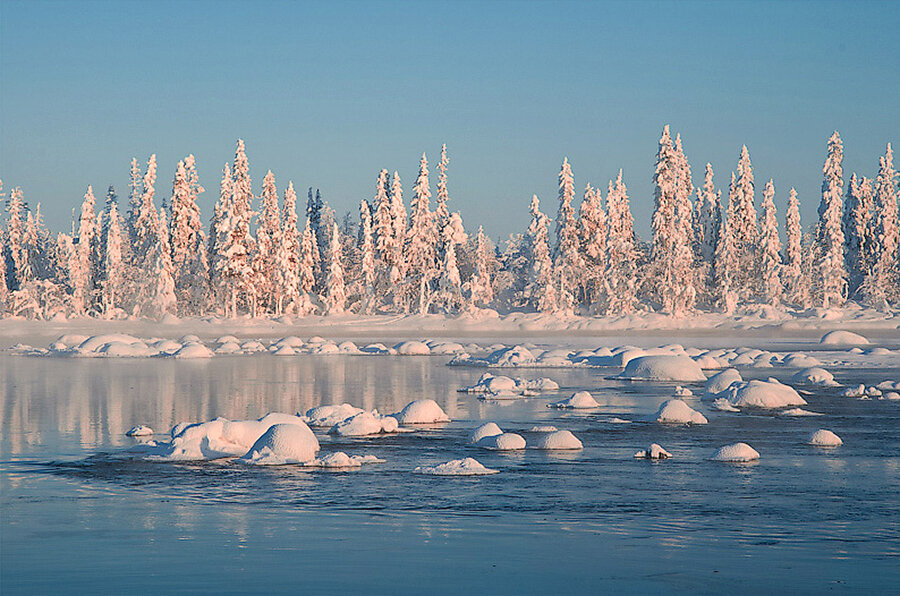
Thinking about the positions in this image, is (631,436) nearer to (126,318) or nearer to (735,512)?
(735,512)

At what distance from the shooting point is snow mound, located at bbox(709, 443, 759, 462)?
1800 centimetres

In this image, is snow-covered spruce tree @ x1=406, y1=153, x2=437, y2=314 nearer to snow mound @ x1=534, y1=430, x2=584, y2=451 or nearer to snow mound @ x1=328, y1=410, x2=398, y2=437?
snow mound @ x1=328, y1=410, x2=398, y2=437

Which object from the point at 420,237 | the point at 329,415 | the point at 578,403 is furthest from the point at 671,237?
the point at 329,415

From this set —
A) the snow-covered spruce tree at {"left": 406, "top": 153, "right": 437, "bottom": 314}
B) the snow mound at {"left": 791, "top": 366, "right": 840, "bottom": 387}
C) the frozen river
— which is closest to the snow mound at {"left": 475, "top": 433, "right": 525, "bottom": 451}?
the frozen river

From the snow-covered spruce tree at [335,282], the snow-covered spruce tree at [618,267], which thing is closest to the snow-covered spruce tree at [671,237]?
the snow-covered spruce tree at [618,267]

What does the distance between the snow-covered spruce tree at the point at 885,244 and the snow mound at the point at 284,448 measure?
73.4 metres

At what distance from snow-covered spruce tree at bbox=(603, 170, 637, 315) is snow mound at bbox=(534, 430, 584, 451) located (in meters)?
66.9

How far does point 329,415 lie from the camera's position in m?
23.0

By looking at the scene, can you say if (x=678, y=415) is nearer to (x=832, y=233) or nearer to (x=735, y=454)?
(x=735, y=454)

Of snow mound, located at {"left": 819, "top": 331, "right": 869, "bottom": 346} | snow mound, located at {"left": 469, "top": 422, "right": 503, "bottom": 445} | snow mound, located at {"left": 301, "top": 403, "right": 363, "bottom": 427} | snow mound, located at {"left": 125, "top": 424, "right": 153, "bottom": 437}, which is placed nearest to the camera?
snow mound, located at {"left": 469, "top": 422, "right": 503, "bottom": 445}

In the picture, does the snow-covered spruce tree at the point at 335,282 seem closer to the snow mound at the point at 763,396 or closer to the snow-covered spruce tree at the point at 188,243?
the snow-covered spruce tree at the point at 188,243

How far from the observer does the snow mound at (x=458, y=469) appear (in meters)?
16.5

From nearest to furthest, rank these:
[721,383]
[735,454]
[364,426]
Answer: [735,454]
[364,426]
[721,383]

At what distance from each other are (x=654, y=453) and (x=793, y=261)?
7909 centimetres
